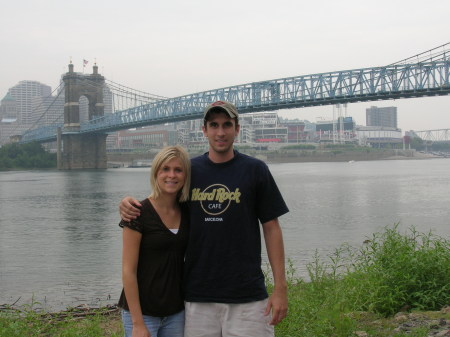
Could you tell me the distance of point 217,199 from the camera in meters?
3.02

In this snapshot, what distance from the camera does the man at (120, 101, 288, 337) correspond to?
3.04 meters

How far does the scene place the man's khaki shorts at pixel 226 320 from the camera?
307 cm

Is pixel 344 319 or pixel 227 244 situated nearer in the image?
pixel 227 244

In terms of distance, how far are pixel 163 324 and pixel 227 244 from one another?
552 millimetres

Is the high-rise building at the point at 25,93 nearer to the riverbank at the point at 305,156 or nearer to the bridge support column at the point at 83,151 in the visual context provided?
the riverbank at the point at 305,156

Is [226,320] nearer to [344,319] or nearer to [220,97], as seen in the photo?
[344,319]

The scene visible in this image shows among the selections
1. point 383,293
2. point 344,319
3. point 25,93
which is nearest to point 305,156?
point 383,293

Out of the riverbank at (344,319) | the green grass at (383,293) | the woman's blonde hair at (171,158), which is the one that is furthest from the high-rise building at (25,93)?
the woman's blonde hair at (171,158)

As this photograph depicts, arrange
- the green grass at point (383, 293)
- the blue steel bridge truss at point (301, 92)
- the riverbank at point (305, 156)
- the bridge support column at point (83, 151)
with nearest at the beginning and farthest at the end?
the green grass at point (383, 293) → the blue steel bridge truss at point (301, 92) → the bridge support column at point (83, 151) → the riverbank at point (305, 156)

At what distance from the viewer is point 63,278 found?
9.96 meters

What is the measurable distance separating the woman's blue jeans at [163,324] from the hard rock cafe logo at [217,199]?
1.94 ft

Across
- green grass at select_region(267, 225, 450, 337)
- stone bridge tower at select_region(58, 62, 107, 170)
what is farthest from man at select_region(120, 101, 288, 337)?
stone bridge tower at select_region(58, 62, 107, 170)

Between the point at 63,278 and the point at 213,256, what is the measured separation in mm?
7513

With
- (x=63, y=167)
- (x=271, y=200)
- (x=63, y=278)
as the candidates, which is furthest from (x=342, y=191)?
(x=63, y=167)
